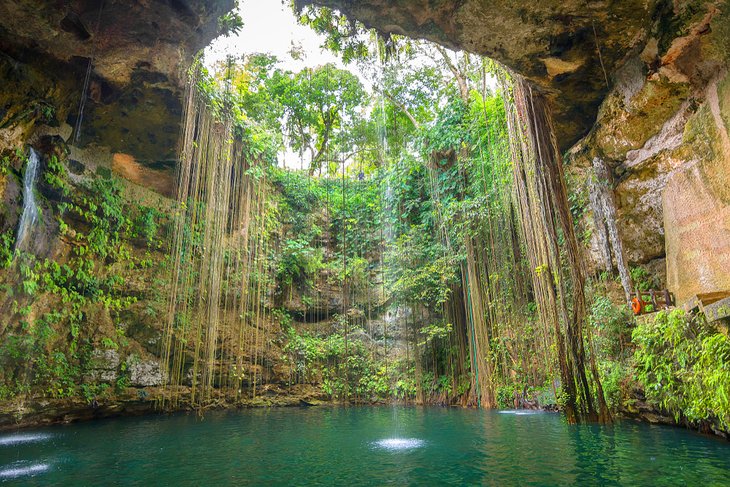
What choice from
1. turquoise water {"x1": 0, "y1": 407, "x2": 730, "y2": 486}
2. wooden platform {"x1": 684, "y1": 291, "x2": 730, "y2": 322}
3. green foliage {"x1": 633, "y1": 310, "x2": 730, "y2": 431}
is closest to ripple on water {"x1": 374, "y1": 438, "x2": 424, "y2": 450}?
turquoise water {"x1": 0, "y1": 407, "x2": 730, "y2": 486}

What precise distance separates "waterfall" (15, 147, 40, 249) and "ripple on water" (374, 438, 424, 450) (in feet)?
17.8

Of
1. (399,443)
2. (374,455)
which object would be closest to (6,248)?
(374,455)

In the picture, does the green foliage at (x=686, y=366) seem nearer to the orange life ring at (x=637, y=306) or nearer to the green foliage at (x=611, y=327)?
the orange life ring at (x=637, y=306)

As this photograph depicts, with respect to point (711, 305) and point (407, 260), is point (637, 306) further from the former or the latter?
point (407, 260)

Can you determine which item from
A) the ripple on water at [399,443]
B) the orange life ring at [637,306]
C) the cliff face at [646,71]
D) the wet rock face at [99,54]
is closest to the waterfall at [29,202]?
the wet rock face at [99,54]

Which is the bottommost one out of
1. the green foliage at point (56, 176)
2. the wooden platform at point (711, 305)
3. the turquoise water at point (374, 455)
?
the turquoise water at point (374, 455)

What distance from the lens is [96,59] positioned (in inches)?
211

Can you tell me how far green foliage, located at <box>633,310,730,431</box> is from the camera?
320 centimetres

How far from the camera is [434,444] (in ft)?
13.6

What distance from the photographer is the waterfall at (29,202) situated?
5.68 m

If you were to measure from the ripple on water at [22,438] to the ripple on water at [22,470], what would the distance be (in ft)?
4.94

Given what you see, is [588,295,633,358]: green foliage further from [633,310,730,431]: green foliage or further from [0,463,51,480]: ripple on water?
[0,463,51,480]: ripple on water

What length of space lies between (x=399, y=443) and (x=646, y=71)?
470cm

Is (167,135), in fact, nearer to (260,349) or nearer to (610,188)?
(260,349)
